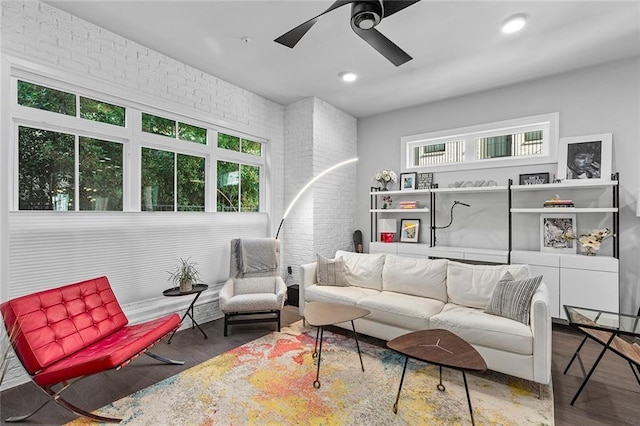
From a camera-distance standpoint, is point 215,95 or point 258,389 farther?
point 215,95

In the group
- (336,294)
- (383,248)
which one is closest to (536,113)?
(383,248)

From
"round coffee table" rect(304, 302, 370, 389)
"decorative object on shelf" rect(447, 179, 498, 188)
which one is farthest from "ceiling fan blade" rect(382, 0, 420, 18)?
"decorative object on shelf" rect(447, 179, 498, 188)

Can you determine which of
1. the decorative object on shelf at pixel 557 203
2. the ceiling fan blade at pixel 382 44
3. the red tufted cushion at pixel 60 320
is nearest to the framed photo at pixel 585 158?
the decorative object on shelf at pixel 557 203

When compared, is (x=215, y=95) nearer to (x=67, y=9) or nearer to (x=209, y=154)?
(x=209, y=154)

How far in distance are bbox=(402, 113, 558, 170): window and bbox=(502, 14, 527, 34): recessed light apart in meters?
1.50

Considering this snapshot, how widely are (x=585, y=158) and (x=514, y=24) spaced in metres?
1.89

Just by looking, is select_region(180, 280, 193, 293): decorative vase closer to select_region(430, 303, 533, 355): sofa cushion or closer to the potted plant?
the potted plant

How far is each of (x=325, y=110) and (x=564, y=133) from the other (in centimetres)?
309

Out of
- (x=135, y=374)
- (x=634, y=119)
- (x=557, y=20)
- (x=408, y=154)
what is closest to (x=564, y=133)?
(x=634, y=119)

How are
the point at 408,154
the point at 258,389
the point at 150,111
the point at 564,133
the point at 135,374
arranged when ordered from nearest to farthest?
the point at 258,389 < the point at 135,374 < the point at 150,111 < the point at 564,133 < the point at 408,154

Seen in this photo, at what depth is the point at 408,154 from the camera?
16.3 feet

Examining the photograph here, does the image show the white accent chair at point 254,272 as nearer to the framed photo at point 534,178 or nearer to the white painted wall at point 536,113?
the white painted wall at point 536,113

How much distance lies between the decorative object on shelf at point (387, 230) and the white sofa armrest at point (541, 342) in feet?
8.80

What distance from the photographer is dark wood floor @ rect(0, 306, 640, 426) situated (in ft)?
6.60
